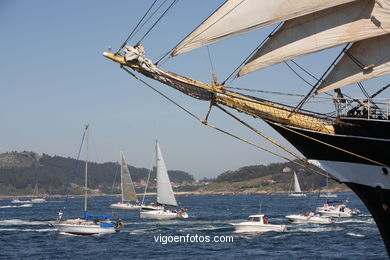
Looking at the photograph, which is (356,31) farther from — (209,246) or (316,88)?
(209,246)

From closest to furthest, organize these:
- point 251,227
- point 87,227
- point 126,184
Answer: point 251,227 < point 87,227 < point 126,184

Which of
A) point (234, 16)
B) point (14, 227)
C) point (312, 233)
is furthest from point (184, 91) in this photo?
point (14, 227)

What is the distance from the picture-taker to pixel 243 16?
21812 mm

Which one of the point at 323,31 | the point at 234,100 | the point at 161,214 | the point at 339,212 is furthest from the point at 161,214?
the point at 323,31

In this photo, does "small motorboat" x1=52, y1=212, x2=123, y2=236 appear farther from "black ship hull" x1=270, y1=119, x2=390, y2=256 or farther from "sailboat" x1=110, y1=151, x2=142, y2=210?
"sailboat" x1=110, y1=151, x2=142, y2=210

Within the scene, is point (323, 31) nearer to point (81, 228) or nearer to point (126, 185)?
point (81, 228)

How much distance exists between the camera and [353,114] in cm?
2258

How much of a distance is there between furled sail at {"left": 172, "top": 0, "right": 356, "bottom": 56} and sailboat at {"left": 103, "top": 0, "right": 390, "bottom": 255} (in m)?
0.04

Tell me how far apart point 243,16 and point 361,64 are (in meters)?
5.09

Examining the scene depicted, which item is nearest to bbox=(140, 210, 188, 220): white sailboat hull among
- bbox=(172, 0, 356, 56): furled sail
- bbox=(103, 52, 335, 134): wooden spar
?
bbox=(103, 52, 335, 134): wooden spar

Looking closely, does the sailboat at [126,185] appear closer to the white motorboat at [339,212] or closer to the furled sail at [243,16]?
the white motorboat at [339,212]

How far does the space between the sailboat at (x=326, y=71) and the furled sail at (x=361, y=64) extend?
0.04 m

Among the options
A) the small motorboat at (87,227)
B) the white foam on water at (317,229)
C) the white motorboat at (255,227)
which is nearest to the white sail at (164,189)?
the small motorboat at (87,227)

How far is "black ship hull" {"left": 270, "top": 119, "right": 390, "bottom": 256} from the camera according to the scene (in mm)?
22062
